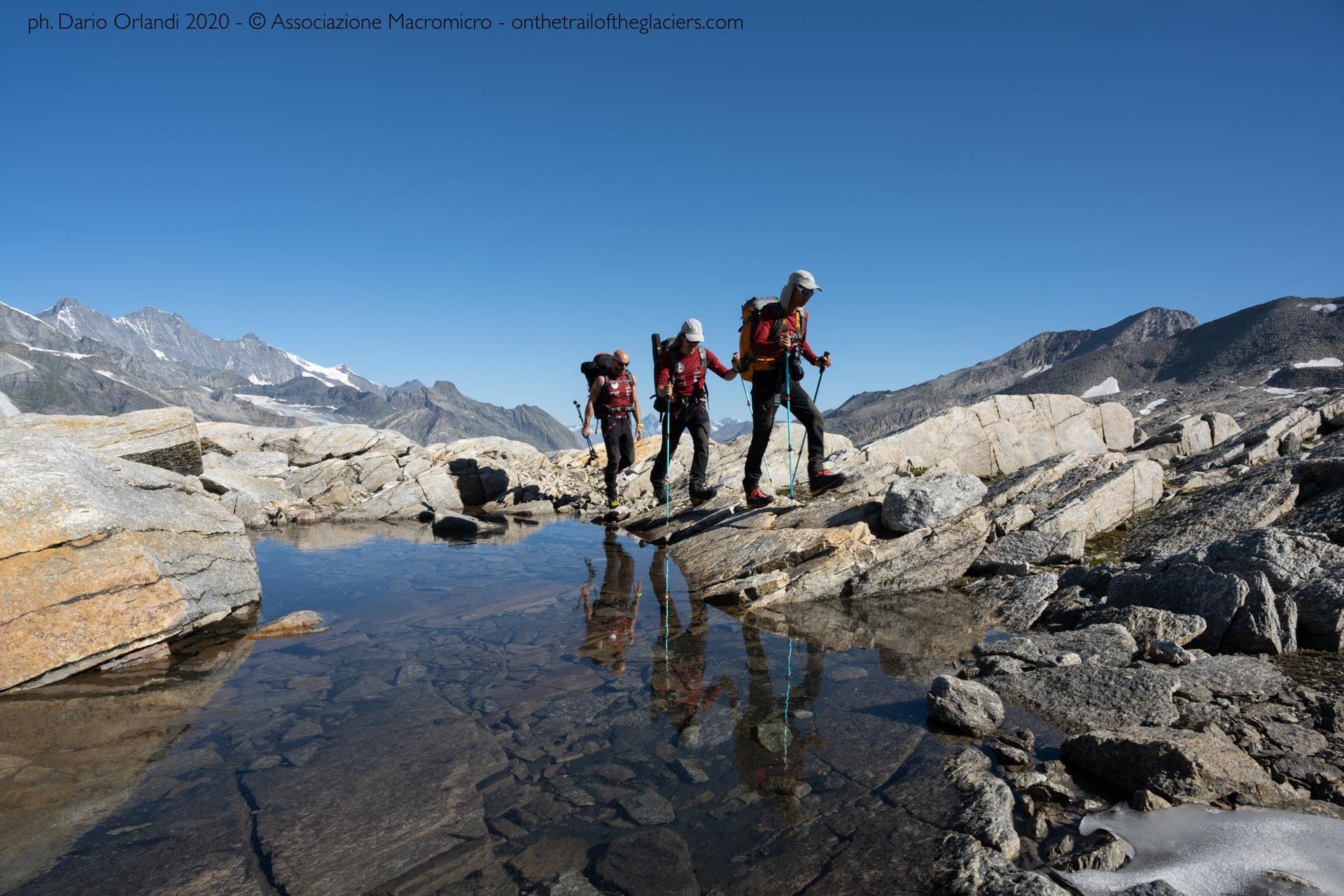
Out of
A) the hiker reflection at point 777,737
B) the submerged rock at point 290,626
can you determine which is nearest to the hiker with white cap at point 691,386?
the submerged rock at point 290,626

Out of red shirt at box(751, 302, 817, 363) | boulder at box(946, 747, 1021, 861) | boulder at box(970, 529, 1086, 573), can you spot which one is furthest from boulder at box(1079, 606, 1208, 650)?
red shirt at box(751, 302, 817, 363)

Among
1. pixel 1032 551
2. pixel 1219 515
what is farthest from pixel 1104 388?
pixel 1032 551

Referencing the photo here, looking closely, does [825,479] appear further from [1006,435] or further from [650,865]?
[1006,435]

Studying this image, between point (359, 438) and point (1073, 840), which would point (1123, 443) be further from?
point (359, 438)

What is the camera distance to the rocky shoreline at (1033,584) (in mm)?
4680

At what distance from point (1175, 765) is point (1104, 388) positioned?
15573 centimetres

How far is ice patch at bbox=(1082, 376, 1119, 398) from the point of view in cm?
13105

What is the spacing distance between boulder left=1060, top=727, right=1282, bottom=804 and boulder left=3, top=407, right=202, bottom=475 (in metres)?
22.1

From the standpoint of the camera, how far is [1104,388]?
13412 centimetres

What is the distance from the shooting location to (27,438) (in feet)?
30.2

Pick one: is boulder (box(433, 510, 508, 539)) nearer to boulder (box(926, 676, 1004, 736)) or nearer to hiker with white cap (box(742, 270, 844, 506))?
hiker with white cap (box(742, 270, 844, 506))

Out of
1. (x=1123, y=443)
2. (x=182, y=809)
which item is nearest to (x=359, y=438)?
(x=182, y=809)

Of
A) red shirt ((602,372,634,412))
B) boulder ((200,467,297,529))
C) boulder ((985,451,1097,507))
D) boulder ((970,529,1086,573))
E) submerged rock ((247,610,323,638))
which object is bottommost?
boulder ((970,529,1086,573))

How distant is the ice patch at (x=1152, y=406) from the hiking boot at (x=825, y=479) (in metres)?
80.2
